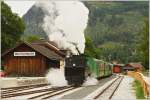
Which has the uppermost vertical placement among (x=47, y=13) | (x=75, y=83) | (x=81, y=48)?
(x=47, y=13)

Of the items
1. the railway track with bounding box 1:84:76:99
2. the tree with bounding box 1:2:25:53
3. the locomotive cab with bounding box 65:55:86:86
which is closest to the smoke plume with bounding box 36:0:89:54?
the locomotive cab with bounding box 65:55:86:86

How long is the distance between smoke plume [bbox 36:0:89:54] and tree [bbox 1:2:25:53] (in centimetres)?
2207

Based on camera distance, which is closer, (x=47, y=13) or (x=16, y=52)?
(x=47, y=13)

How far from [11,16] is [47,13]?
28.1 meters

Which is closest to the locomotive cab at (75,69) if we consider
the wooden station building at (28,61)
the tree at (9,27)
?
the wooden station building at (28,61)

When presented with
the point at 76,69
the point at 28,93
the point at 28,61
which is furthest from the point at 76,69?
the point at 28,93

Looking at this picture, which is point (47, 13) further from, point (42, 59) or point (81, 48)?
point (42, 59)

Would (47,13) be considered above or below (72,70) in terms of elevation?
above

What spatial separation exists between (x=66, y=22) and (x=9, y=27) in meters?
28.3

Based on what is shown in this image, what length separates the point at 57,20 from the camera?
26.3m

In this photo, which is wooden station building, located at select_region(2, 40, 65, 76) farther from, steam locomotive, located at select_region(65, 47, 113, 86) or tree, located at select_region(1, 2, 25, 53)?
tree, located at select_region(1, 2, 25, 53)

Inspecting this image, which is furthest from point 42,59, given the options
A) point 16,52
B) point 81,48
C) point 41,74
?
point 81,48

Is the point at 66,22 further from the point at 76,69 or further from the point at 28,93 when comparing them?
the point at 28,93

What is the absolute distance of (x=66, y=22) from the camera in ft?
86.3
